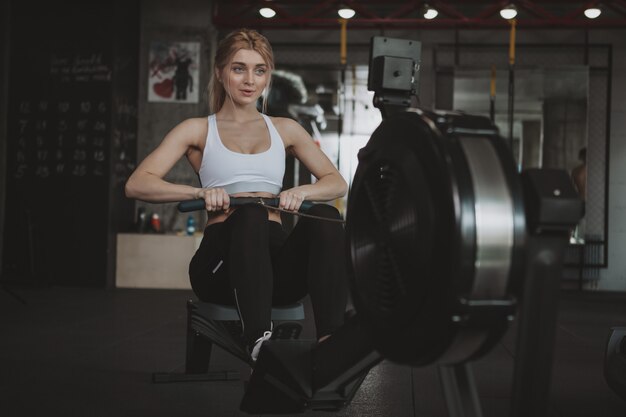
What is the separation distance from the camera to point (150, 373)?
8.91 ft

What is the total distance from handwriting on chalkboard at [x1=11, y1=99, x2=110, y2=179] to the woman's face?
391cm

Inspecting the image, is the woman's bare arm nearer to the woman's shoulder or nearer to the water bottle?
the woman's shoulder

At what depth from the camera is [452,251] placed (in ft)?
3.49

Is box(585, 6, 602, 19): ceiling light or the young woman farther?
box(585, 6, 602, 19): ceiling light

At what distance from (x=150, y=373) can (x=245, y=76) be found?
3.79 ft

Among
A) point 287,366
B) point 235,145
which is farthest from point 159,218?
point 287,366

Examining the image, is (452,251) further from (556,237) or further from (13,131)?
(13,131)

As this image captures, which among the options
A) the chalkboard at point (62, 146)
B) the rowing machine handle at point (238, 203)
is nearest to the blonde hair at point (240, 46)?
the rowing machine handle at point (238, 203)

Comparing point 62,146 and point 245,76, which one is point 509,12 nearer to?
point 62,146

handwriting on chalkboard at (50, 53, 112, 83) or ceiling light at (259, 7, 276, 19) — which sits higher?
ceiling light at (259, 7, 276, 19)

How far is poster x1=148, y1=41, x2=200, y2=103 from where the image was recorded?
256 inches

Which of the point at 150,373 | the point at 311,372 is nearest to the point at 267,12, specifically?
the point at 150,373

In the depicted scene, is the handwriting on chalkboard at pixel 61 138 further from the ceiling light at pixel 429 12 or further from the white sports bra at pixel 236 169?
the white sports bra at pixel 236 169

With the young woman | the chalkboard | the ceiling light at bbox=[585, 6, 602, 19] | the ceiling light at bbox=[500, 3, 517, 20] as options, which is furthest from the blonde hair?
the ceiling light at bbox=[585, 6, 602, 19]
